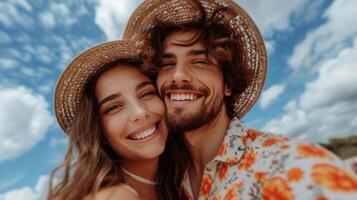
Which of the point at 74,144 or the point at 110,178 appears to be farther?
the point at 74,144

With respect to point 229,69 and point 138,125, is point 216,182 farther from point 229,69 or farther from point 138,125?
point 229,69

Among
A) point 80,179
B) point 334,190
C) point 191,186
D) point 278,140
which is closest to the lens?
point 334,190

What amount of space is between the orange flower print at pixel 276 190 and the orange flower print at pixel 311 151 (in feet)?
0.75

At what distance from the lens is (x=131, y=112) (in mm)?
3791

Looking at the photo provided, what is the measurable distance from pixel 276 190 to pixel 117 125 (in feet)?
5.94

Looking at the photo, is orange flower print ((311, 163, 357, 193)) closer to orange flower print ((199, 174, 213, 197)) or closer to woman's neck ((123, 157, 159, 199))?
orange flower print ((199, 174, 213, 197))

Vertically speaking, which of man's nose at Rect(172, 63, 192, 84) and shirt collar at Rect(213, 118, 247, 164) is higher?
man's nose at Rect(172, 63, 192, 84)

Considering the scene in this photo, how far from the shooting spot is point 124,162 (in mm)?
4137

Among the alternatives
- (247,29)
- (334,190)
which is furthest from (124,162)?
(334,190)

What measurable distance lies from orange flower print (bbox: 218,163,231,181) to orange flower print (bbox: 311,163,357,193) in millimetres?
762

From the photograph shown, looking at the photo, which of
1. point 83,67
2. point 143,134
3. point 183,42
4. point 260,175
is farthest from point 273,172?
point 83,67

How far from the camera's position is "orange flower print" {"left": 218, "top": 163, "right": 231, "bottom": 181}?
121 inches

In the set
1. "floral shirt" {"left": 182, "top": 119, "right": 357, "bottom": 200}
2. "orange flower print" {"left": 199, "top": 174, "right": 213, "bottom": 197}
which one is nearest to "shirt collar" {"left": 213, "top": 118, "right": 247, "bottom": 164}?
"floral shirt" {"left": 182, "top": 119, "right": 357, "bottom": 200}

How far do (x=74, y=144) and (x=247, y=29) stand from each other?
1996 millimetres
